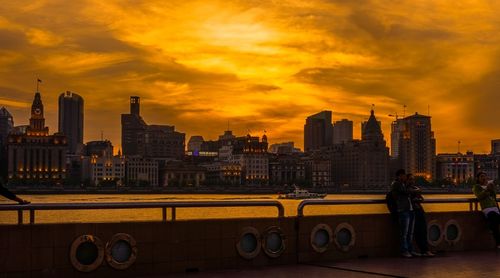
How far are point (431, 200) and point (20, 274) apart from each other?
31.0ft

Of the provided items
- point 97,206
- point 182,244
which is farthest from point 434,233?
point 97,206

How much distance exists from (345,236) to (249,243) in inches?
92.7


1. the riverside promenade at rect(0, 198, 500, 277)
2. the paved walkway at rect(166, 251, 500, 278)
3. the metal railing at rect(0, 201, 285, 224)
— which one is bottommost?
the paved walkway at rect(166, 251, 500, 278)

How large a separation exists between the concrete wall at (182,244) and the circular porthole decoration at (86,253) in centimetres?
8

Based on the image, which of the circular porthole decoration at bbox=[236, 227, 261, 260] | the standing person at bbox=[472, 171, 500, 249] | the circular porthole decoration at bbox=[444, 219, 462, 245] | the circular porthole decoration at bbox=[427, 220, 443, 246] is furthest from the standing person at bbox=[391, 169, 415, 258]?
the circular porthole decoration at bbox=[236, 227, 261, 260]

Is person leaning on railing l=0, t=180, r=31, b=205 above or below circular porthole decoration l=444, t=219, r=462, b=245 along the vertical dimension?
above

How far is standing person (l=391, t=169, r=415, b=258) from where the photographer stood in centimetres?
1575

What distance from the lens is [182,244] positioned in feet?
43.5

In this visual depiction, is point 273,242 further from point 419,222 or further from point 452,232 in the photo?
point 452,232

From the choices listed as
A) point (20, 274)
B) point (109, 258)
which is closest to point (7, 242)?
point (20, 274)

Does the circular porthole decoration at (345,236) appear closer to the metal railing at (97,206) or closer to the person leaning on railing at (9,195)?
the metal railing at (97,206)

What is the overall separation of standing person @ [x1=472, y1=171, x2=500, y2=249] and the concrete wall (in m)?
1.21

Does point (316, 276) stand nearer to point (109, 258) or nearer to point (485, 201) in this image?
point (109, 258)

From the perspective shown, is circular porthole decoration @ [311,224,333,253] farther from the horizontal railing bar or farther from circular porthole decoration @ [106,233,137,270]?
circular porthole decoration @ [106,233,137,270]
